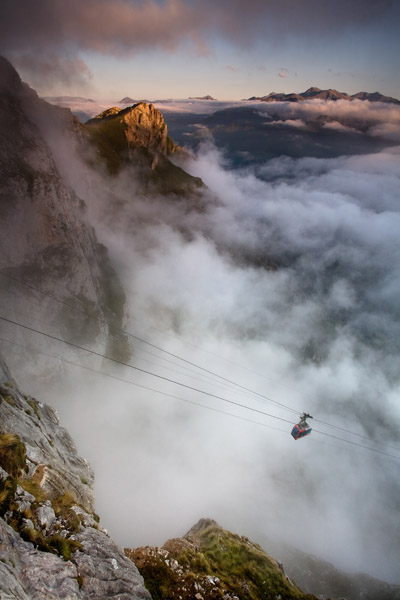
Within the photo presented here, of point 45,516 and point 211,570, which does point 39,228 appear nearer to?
point 45,516

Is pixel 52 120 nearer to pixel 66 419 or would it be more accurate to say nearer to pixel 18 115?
pixel 18 115

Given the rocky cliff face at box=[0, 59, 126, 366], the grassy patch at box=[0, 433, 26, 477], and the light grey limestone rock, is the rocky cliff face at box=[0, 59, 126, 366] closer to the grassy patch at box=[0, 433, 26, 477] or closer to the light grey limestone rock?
the grassy patch at box=[0, 433, 26, 477]

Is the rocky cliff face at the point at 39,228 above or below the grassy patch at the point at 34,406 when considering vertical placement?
above

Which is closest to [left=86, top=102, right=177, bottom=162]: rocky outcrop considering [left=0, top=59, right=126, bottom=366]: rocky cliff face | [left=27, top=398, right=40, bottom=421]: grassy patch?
[left=0, top=59, right=126, bottom=366]: rocky cliff face

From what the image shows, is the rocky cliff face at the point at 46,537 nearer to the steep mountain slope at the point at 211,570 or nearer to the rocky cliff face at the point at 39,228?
the steep mountain slope at the point at 211,570

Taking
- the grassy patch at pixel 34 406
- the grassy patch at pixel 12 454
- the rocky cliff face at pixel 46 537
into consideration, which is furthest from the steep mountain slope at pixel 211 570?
the grassy patch at pixel 34 406

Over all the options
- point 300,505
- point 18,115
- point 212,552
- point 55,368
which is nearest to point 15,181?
point 18,115

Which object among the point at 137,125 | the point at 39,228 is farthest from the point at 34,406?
the point at 137,125
